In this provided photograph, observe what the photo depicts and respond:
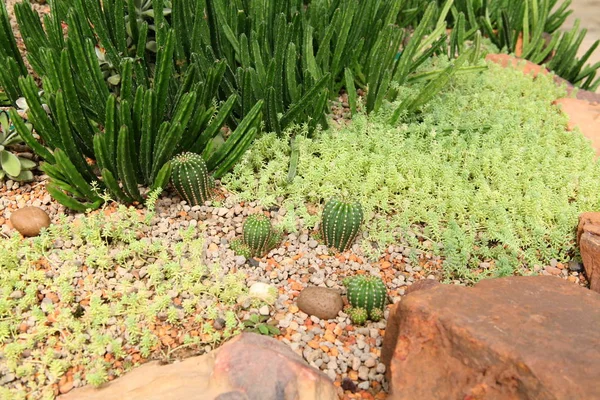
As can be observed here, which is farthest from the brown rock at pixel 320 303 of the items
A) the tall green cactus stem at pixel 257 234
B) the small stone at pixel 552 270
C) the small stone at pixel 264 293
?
the small stone at pixel 552 270

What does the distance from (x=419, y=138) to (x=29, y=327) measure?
9.33 ft

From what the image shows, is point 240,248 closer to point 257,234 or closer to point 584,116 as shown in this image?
point 257,234

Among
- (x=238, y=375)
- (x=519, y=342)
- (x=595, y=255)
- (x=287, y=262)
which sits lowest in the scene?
(x=287, y=262)

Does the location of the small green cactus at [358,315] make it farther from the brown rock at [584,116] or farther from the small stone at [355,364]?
the brown rock at [584,116]

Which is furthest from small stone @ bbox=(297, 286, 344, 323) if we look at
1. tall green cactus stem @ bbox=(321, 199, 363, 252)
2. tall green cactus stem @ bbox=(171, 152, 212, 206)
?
tall green cactus stem @ bbox=(171, 152, 212, 206)

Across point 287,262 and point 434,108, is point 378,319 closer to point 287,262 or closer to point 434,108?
point 287,262

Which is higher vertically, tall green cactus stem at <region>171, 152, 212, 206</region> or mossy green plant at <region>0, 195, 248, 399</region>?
tall green cactus stem at <region>171, 152, 212, 206</region>

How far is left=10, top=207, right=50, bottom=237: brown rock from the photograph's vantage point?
344 centimetres

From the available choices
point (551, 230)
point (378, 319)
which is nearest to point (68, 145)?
point (378, 319)

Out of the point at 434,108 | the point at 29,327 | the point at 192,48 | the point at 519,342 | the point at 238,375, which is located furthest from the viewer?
the point at 434,108

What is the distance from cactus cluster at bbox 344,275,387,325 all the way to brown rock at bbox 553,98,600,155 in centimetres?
260

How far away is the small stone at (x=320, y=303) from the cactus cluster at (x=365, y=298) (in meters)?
0.08

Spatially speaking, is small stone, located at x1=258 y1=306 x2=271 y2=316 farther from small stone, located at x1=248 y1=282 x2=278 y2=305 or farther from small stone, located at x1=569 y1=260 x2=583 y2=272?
small stone, located at x1=569 y1=260 x2=583 y2=272

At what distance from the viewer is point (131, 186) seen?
3.52 meters
